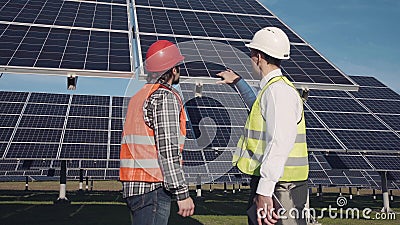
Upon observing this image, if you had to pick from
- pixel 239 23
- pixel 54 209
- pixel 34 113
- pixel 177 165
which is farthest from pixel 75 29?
pixel 34 113

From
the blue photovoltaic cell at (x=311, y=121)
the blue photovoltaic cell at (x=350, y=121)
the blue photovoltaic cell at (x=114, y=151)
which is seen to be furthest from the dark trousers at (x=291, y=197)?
the blue photovoltaic cell at (x=114, y=151)

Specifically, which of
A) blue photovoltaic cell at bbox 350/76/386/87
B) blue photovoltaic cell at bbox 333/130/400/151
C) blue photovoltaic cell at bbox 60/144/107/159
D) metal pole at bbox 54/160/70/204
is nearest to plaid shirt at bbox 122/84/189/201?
blue photovoltaic cell at bbox 333/130/400/151

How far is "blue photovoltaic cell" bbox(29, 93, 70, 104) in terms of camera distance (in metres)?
20.5

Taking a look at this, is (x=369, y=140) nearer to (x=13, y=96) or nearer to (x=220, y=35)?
(x=220, y=35)

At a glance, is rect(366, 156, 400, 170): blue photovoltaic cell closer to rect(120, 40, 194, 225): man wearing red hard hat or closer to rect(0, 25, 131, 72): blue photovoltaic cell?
rect(0, 25, 131, 72): blue photovoltaic cell

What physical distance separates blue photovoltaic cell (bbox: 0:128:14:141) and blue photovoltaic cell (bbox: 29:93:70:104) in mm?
3534

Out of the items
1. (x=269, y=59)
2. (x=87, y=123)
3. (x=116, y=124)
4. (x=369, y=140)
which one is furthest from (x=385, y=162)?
(x=269, y=59)

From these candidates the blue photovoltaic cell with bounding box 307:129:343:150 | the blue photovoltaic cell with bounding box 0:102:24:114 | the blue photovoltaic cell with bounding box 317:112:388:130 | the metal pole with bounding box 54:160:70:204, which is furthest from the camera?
the blue photovoltaic cell with bounding box 0:102:24:114

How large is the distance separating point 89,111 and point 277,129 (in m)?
17.7

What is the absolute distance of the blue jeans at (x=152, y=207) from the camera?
12.1 feet

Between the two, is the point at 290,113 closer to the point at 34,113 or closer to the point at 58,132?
the point at 58,132

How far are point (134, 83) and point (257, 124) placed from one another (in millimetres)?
1138

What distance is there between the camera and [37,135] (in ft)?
55.6

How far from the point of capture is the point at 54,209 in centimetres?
1565
